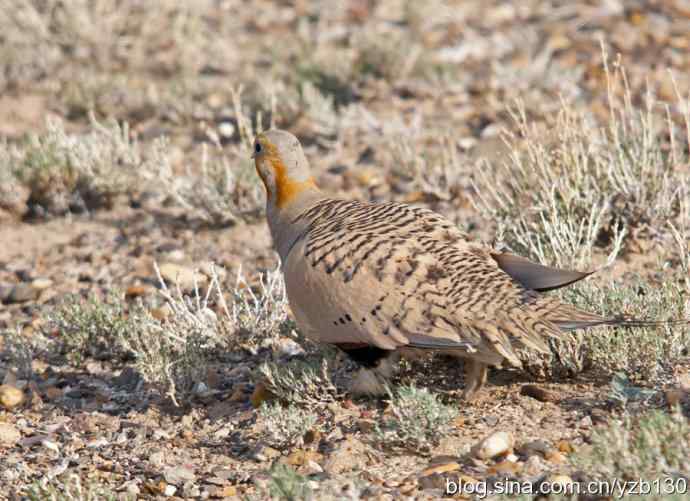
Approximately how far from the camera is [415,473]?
425cm

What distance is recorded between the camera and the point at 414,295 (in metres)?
4.43

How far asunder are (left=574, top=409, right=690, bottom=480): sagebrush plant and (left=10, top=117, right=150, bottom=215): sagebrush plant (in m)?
4.82

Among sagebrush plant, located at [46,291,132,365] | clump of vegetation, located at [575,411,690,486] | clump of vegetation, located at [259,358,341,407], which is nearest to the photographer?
clump of vegetation, located at [575,411,690,486]

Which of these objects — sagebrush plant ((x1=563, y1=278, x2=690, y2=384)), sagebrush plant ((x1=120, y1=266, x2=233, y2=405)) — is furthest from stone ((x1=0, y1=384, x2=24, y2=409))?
sagebrush plant ((x1=563, y1=278, x2=690, y2=384))

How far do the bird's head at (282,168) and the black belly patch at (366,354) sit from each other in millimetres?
1142

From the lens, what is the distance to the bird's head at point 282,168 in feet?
18.4

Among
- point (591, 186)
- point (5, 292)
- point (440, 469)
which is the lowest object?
point (5, 292)

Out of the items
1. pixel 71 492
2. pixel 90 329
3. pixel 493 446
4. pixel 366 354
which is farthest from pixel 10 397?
pixel 493 446

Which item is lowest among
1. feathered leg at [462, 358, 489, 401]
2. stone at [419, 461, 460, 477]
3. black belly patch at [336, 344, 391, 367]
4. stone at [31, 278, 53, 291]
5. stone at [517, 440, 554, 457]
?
stone at [31, 278, 53, 291]

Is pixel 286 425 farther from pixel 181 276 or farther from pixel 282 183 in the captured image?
pixel 181 276

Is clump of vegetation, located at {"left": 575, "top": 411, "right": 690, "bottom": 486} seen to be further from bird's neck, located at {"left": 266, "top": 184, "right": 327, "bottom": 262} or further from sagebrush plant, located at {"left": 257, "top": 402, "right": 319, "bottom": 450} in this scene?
bird's neck, located at {"left": 266, "top": 184, "right": 327, "bottom": 262}

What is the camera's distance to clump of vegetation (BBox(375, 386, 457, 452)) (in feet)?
14.2

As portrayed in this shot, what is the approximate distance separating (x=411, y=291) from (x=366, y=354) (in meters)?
0.39

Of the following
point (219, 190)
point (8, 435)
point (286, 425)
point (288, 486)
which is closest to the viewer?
point (288, 486)
